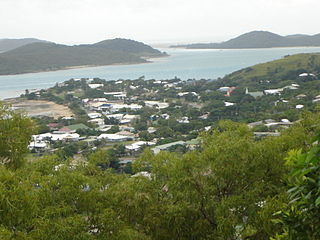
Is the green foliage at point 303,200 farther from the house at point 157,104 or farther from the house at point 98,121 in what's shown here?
the house at point 157,104

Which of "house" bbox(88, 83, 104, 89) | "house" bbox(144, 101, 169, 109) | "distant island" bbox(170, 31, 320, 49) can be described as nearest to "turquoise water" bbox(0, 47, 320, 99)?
"house" bbox(88, 83, 104, 89)

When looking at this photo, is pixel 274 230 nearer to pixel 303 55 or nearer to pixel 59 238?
pixel 59 238

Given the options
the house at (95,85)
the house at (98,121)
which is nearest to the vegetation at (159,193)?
the house at (98,121)

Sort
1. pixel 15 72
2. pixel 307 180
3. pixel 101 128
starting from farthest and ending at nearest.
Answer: pixel 15 72 < pixel 101 128 < pixel 307 180

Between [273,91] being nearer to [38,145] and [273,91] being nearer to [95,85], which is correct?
[95,85]

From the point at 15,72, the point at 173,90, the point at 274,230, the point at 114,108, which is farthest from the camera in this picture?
the point at 15,72

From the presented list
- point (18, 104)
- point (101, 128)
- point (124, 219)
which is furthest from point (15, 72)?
point (124, 219)

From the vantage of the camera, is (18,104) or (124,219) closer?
(124,219)

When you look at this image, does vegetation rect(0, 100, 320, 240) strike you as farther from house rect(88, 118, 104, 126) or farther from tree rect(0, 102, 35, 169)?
house rect(88, 118, 104, 126)
